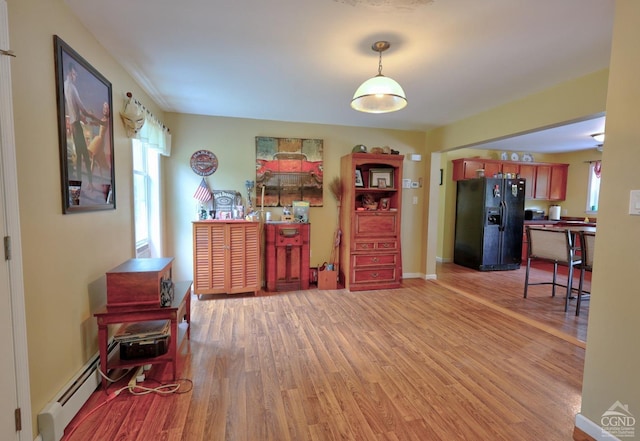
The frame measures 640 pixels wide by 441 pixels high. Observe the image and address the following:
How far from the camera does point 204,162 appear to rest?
3.96m

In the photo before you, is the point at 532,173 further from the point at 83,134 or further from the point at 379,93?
the point at 83,134

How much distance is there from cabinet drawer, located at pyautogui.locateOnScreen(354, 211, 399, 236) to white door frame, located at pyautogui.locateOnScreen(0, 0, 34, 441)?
3.35m

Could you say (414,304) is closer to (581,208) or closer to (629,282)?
(629,282)

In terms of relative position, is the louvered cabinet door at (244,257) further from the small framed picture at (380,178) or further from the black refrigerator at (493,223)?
the black refrigerator at (493,223)

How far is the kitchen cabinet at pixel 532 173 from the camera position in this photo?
5.61 metres

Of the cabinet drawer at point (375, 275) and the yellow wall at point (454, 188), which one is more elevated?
the yellow wall at point (454, 188)

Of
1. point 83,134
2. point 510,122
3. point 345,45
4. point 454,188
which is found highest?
point 345,45

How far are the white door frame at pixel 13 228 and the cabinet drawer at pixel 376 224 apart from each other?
3.35 m

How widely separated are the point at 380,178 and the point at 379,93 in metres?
2.42

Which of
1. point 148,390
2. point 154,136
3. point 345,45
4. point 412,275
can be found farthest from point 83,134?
point 412,275

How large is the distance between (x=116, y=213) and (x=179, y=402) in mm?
1521

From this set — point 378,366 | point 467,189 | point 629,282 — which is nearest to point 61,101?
point 378,366

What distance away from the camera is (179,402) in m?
1.80

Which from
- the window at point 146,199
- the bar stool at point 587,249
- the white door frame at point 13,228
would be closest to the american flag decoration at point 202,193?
the window at point 146,199
